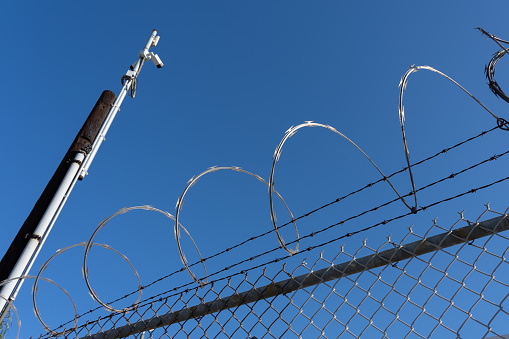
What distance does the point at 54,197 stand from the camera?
5.10 metres

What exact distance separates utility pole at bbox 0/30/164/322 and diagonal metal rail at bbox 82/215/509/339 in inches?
88.7

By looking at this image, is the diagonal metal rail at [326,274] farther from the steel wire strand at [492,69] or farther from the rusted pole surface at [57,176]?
the rusted pole surface at [57,176]

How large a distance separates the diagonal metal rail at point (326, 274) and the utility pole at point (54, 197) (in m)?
2.25

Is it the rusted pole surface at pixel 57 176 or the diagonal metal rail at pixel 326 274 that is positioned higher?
the diagonal metal rail at pixel 326 274

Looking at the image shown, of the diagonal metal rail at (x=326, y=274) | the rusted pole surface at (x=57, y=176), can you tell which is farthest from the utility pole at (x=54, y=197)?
the diagonal metal rail at (x=326, y=274)

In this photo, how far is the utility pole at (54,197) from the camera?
15.0ft

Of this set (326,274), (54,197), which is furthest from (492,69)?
(54,197)

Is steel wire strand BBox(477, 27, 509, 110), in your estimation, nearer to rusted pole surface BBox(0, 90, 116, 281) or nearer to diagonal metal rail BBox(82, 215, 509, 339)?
diagonal metal rail BBox(82, 215, 509, 339)

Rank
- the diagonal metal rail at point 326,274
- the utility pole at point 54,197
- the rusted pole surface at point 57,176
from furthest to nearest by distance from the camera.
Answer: the rusted pole surface at point 57,176
the utility pole at point 54,197
the diagonal metal rail at point 326,274

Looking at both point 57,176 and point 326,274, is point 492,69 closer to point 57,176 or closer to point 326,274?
point 326,274

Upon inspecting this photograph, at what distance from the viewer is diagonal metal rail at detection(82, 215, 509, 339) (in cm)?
178

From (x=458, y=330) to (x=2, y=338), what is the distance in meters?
4.49

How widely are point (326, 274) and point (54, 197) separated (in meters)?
4.11

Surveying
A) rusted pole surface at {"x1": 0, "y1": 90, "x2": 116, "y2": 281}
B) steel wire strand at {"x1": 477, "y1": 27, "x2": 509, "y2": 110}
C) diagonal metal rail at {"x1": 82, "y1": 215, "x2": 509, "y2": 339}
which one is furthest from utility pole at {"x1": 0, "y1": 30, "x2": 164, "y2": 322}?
steel wire strand at {"x1": 477, "y1": 27, "x2": 509, "y2": 110}
